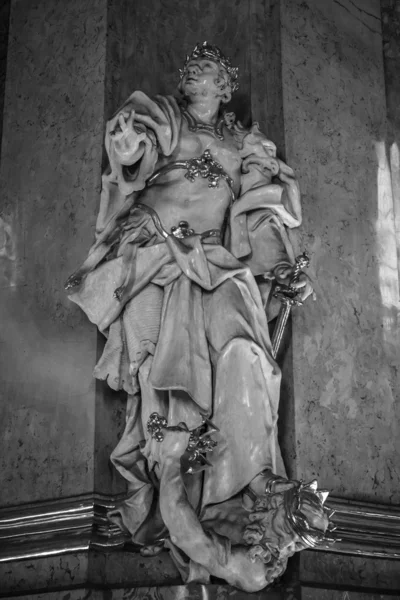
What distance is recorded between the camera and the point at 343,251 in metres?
5.18

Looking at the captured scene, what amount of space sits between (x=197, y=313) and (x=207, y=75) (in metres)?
1.11

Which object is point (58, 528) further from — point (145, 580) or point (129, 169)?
point (129, 169)

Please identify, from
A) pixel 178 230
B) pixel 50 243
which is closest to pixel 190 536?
pixel 178 230

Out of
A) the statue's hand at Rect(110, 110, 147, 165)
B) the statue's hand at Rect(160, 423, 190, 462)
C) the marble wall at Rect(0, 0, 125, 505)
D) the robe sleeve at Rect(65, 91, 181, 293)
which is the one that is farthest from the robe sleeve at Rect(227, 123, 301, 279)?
the statue's hand at Rect(160, 423, 190, 462)

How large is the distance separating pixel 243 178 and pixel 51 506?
164 cm

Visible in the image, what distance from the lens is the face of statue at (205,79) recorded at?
482cm

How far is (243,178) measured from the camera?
15.9ft

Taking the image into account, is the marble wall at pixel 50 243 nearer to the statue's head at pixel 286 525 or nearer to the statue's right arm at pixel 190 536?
the statue's right arm at pixel 190 536

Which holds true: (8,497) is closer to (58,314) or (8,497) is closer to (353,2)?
(58,314)

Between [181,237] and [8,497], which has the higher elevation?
[181,237]

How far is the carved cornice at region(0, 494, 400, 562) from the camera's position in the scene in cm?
432

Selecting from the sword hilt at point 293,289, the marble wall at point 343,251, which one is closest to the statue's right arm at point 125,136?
the sword hilt at point 293,289

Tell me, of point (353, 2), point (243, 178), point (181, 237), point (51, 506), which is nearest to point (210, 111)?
point (243, 178)

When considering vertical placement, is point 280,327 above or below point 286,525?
above
